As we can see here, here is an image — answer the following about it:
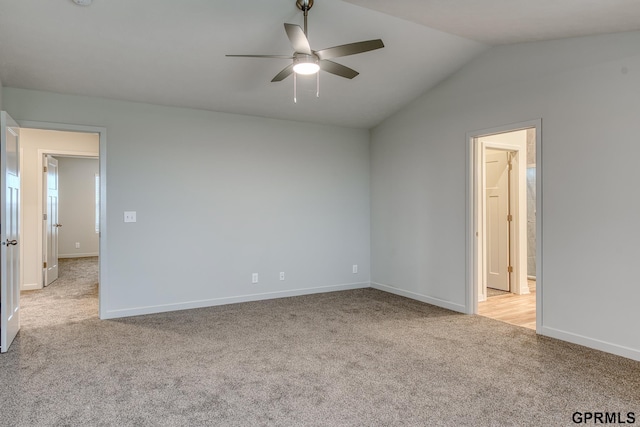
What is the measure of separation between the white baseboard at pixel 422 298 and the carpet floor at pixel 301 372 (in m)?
0.25

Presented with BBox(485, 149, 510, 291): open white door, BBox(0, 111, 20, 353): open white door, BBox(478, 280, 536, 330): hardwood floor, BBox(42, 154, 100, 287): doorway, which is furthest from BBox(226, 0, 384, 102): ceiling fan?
BBox(42, 154, 100, 287): doorway

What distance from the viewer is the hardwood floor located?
13.9 ft

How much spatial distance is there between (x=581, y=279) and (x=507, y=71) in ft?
6.98

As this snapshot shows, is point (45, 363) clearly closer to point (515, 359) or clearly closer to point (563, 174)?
point (515, 359)

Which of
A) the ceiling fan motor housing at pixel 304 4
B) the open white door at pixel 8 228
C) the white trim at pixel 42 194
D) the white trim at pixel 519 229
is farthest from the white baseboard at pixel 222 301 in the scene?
the ceiling fan motor housing at pixel 304 4

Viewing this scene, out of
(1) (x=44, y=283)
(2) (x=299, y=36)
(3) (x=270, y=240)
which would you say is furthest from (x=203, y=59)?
(1) (x=44, y=283)

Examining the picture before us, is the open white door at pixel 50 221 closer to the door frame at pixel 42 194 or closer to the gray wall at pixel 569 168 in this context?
the door frame at pixel 42 194

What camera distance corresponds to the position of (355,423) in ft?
7.25

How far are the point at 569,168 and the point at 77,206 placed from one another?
1057 cm

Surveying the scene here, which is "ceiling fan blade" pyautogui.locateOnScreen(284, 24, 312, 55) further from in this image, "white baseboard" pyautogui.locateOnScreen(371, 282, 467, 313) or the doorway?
the doorway

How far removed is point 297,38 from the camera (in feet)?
8.64

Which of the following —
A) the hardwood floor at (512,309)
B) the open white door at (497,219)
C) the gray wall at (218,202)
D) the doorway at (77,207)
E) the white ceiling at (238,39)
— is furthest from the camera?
the doorway at (77,207)

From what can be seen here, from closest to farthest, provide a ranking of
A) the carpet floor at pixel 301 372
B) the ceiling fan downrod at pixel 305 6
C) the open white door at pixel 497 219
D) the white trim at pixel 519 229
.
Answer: the carpet floor at pixel 301 372
the ceiling fan downrod at pixel 305 6
the white trim at pixel 519 229
the open white door at pixel 497 219

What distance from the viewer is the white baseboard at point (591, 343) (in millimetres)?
3127
